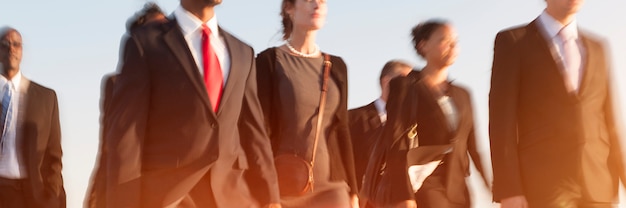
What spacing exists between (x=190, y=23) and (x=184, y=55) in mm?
279

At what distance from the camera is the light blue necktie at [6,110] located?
41.3ft

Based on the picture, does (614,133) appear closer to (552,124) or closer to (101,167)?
(552,124)

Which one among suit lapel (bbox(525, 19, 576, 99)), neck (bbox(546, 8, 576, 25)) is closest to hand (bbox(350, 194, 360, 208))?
suit lapel (bbox(525, 19, 576, 99))

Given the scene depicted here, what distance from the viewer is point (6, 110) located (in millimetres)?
12672

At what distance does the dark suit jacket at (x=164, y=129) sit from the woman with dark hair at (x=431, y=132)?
8.65 ft

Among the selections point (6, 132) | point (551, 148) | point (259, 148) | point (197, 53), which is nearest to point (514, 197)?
point (551, 148)

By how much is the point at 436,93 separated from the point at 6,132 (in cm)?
477

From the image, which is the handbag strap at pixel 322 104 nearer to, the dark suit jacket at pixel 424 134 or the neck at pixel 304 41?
the neck at pixel 304 41

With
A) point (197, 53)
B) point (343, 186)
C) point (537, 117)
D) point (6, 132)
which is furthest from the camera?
point (6, 132)

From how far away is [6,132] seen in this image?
1262 cm

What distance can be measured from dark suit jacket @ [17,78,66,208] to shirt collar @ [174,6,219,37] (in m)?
5.72

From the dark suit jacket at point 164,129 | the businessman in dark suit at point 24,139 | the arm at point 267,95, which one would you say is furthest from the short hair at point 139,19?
the businessman in dark suit at point 24,139

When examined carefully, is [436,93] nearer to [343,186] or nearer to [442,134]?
[442,134]

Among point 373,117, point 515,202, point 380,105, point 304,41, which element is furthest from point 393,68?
point 515,202
